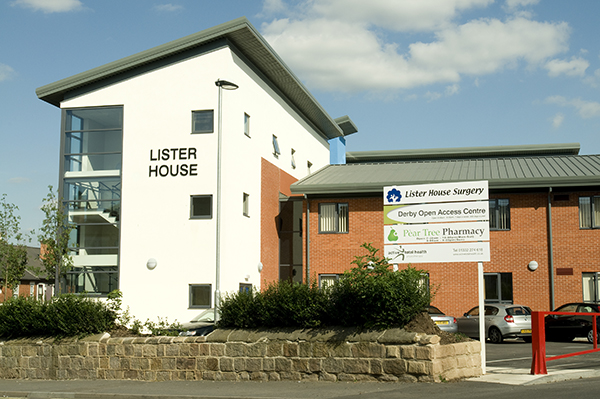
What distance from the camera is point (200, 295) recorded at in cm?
2427

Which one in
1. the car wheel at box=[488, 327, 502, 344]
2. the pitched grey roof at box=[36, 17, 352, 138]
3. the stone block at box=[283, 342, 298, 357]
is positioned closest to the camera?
the stone block at box=[283, 342, 298, 357]

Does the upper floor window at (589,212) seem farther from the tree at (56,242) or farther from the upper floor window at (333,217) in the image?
the tree at (56,242)

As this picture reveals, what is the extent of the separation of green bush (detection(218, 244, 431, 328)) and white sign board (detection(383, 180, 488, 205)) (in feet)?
5.09

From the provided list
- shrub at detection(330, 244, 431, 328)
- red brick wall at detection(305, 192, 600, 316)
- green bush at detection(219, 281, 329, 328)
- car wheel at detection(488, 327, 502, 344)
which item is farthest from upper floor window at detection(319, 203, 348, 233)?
shrub at detection(330, 244, 431, 328)

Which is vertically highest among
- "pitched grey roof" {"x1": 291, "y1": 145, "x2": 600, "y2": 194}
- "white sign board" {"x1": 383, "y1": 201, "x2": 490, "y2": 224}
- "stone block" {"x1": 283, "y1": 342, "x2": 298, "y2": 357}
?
"pitched grey roof" {"x1": 291, "y1": 145, "x2": 600, "y2": 194}

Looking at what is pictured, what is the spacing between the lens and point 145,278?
24844mm

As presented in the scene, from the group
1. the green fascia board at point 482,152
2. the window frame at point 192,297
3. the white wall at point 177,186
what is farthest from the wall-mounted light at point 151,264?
the green fascia board at point 482,152

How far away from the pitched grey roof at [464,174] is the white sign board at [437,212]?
13004mm

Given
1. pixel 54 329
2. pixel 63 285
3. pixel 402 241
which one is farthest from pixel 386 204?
pixel 63 285

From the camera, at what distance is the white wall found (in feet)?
80.2

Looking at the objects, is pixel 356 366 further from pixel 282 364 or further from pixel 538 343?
pixel 538 343

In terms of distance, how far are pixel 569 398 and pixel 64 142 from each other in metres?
22.6

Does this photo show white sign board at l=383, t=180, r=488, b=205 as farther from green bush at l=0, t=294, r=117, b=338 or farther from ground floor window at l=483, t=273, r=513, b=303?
ground floor window at l=483, t=273, r=513, b=303

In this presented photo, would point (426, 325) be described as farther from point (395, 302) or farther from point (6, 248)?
point (6, 248)
